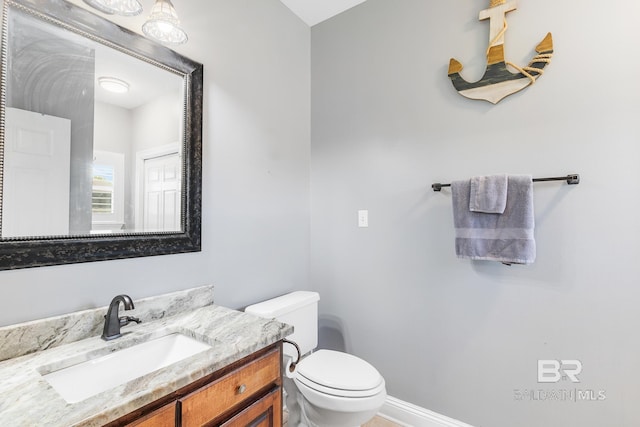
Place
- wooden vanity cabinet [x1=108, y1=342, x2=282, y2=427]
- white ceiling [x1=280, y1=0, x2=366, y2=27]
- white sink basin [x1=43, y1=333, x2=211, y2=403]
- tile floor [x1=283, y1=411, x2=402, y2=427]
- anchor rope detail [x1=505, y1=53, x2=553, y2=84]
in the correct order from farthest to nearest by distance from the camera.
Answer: white ceiling [x1=280, y1=0, x2=366, y2=27]
tile floor [x1=283, y1=411, x2=402, y2=427]
anchor rope detail [x1=505, y1=53, x2=553, y2=84]
white sink basin [x1=43, y1=333, x2=211, y2=403]
wooden vanity cabinet [x1=108, y1=342, x2=282, y2=427]

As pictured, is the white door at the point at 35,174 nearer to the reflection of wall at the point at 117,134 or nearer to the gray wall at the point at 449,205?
the reflection of wall at the point at 117,134

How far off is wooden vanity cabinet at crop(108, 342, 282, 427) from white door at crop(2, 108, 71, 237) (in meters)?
0.71

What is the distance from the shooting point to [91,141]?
1.13 meters

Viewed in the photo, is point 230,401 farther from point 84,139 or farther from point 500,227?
point 500,227

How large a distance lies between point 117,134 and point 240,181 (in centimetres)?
61

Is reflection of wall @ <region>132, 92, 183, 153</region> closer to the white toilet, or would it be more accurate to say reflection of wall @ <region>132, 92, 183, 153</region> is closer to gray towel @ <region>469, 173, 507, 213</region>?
the white toilet

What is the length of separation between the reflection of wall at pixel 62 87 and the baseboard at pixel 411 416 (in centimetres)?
183

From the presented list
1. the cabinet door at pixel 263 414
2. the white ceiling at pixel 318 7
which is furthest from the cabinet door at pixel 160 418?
the white ceiling at pixel 318 7

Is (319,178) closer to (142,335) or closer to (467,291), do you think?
(467,291)

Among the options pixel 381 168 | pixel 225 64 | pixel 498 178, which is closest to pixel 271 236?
pixel 381 168

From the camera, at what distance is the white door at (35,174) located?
3.08 feet

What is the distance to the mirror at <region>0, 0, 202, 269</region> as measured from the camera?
37.6 inches

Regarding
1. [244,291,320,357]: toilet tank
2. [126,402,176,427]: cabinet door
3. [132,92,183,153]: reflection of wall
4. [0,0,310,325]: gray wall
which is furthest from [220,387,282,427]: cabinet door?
[132,92,183,153]: reflection of wall

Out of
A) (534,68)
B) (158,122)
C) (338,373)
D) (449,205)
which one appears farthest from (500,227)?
(158,122)
